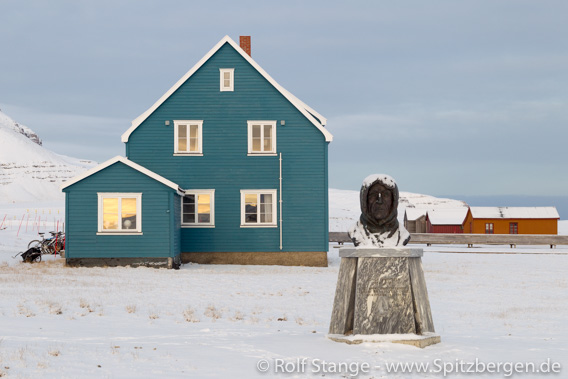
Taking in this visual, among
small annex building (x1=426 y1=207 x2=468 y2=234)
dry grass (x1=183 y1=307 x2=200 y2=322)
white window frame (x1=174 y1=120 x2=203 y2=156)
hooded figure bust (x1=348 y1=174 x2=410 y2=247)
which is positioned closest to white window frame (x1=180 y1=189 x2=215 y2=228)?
white window frame (x1=174 y1=120 x2=203 y2=156)

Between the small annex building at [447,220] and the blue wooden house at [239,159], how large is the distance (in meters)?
39.3

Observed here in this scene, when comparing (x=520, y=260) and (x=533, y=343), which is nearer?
(x=533, y=343)

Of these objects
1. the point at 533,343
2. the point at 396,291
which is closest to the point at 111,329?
the point at 396,291

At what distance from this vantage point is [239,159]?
98.0 ft

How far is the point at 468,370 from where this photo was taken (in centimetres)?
908

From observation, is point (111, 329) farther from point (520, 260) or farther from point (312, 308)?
point (520, 260)

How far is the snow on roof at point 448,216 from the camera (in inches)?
2618

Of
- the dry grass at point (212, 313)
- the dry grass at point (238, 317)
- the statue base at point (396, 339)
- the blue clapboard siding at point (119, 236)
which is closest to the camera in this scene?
the statue base at point (396, 339)

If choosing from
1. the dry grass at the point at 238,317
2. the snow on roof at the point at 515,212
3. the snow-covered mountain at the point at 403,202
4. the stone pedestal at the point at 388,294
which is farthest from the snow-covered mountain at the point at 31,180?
the stone pedestal at the point at 388,294

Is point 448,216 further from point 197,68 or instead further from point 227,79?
point 197,68

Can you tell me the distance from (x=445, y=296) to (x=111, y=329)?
10.1 meters

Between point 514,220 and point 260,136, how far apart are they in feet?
127

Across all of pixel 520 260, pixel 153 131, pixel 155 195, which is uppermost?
pixel 153 131

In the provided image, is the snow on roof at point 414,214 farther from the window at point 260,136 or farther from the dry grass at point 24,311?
the dry grass at point 24,311
